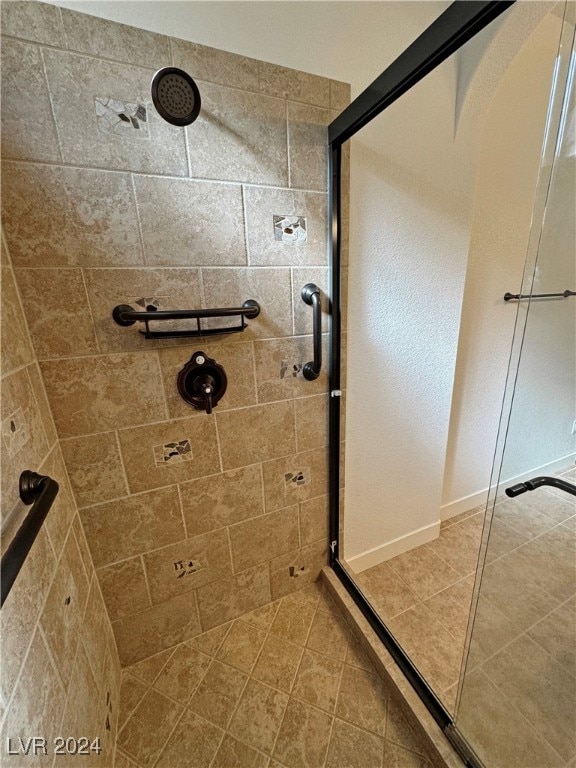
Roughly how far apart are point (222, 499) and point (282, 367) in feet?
1.80

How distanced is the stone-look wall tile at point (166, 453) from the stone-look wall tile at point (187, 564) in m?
0.27

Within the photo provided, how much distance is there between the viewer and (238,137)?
33.8 inches

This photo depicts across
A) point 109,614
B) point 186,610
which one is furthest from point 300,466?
point 109,614

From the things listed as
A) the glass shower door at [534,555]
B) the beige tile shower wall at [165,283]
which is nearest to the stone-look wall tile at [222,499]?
the beige tile shower wall at [165,283]

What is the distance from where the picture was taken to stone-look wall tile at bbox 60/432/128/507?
875mm

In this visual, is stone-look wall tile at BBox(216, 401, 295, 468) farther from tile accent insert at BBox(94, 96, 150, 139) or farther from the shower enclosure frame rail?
tile accent insert at BBox(94, 96, 150, 139)

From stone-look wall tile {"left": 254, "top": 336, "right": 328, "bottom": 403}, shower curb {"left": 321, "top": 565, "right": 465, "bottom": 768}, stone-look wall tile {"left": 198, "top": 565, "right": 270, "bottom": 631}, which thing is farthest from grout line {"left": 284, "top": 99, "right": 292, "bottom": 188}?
shower curb {"left": 321, "top": 565, "right": 465, "bottom": 768}

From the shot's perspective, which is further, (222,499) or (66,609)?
(222,499)

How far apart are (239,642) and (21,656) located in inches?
36.5

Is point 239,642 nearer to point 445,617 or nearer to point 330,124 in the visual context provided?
point 445,617

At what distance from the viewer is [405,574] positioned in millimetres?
1506

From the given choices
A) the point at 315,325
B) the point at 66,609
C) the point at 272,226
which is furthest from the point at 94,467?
the point at 272,226

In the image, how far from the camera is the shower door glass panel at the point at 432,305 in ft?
3.46

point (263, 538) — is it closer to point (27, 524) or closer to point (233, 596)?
point (233, 596)
